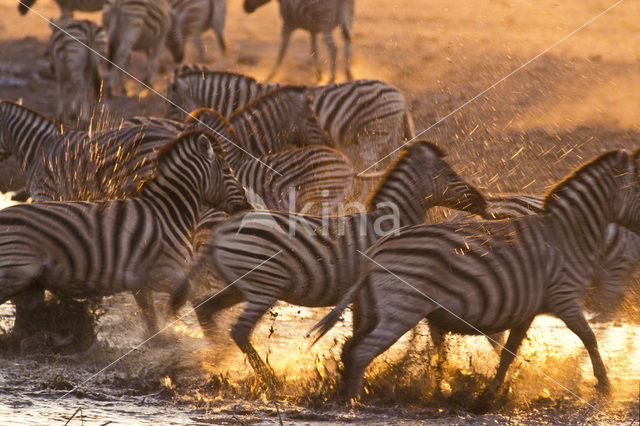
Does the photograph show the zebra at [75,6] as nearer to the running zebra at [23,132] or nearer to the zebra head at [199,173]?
the running zebra at [23,132]

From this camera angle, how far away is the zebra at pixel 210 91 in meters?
11.2

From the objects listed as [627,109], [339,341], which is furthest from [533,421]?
[627,109]

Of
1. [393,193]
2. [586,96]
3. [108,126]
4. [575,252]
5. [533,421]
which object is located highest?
[586,96]

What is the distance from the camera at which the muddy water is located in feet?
15.3

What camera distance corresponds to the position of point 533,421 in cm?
459

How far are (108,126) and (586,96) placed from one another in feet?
27.7

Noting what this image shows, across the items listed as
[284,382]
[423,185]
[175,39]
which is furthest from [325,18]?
[284,382]

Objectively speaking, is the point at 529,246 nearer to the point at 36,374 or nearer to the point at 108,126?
the point at 36,374

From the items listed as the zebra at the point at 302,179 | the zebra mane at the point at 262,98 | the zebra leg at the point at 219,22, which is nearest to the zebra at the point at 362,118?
the zebra mane at the point at 262,98

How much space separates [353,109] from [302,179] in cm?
384

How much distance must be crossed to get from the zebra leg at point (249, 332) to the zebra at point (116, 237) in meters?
0.74

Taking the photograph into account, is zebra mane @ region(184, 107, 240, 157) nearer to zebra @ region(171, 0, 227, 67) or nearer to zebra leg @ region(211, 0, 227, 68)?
zebra @ region(171, 0, 227, 67)

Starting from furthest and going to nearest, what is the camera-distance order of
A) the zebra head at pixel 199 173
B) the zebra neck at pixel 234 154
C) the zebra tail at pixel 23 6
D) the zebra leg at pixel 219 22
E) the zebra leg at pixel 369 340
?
1. the zebra tail at pixel 23 6
2. the zebra leg at pixel 219 22
3. the zebra neck at pixel 234 154
4. the zebra head at pixel 199 173
5. the zebra leg at pixel 369 340

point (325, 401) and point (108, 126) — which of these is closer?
point (325, 401)
